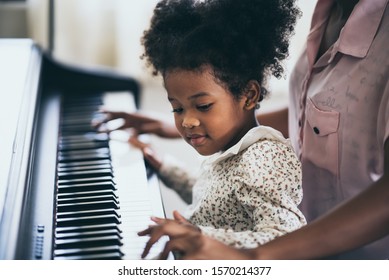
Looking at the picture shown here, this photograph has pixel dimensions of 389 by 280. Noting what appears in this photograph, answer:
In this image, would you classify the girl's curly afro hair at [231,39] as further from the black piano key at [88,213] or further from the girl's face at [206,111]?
the black piano key at [88,213]

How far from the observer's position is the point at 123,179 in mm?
1150

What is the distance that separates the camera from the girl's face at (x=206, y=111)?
99 cm

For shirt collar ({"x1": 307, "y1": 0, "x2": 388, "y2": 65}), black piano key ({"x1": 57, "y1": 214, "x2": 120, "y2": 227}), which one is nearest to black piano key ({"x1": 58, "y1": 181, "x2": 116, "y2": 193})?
black piano key ({"x1": 57, "y1": 214, "x2": 120, "y2": 227})

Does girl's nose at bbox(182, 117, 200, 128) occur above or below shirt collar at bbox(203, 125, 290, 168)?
above

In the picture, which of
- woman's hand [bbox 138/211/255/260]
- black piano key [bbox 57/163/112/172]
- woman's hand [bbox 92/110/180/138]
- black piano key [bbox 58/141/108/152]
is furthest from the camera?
woman's hand [bbox 92/110/180/138]

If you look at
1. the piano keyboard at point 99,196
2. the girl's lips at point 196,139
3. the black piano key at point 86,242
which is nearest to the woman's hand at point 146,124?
the piano keyboard at point 99,196

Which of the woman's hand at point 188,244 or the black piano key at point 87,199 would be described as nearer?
the woman's hand at point 188,244

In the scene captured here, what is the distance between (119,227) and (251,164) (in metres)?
0.23

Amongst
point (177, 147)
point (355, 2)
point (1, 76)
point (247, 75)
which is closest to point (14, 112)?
point (1, 76)

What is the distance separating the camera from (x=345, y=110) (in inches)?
39.0

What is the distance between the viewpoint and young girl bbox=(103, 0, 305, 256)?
38.4 inches

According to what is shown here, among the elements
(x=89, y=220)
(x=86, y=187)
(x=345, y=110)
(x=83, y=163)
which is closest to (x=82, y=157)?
(x=83, y=163)

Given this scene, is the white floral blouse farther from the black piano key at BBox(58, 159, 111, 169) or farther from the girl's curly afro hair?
the black piano key at BBox(58, 159, 111, 169)

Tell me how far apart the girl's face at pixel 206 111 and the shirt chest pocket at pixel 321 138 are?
0.11 m
